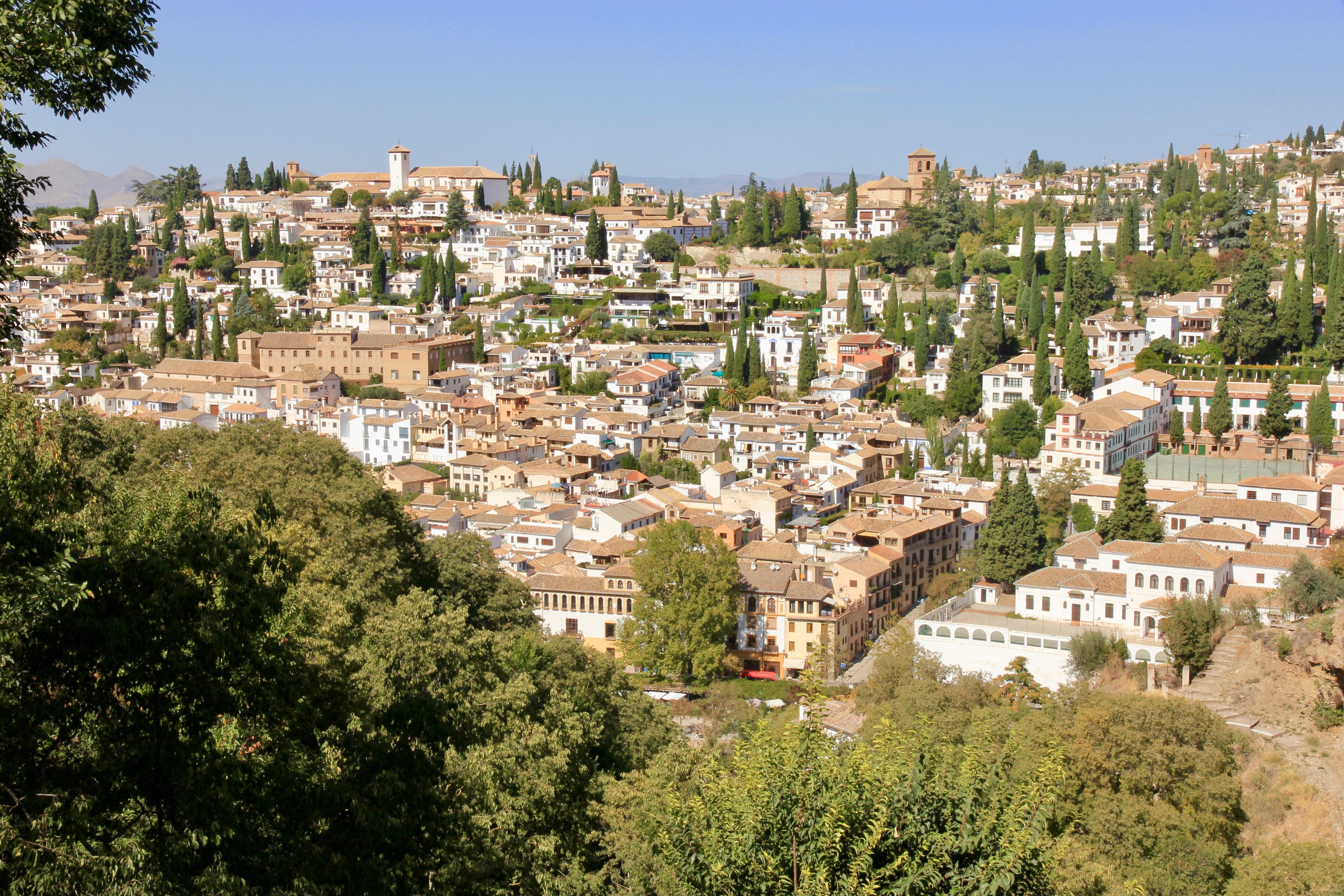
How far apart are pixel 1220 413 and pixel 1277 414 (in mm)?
1322

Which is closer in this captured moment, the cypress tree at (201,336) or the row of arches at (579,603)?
the row of arches at (579,603)

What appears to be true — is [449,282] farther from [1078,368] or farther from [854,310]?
[1078,368]

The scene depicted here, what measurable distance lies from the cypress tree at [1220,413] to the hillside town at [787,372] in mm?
225

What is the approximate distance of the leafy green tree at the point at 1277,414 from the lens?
3139 centimetres

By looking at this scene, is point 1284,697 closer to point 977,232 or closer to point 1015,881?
point 1015,881

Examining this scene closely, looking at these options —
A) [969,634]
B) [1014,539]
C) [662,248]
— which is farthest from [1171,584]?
[662,248]

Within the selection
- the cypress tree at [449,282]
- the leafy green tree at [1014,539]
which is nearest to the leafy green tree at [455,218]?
the cypress tree at [449,282]

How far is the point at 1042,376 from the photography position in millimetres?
34812

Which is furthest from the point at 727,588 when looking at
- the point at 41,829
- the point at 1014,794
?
the point at 41,829

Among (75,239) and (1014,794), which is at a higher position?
(75,239)

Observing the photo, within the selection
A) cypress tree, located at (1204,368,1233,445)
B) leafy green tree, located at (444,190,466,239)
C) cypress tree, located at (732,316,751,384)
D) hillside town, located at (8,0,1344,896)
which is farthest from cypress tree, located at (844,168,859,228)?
cypress tree, located at (1204,368,1233,445)

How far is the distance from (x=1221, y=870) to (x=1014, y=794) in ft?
28.2

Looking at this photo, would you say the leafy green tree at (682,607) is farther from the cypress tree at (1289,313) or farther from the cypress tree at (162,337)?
the cypress tree at (162,337)

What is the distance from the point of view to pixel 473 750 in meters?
8.40
